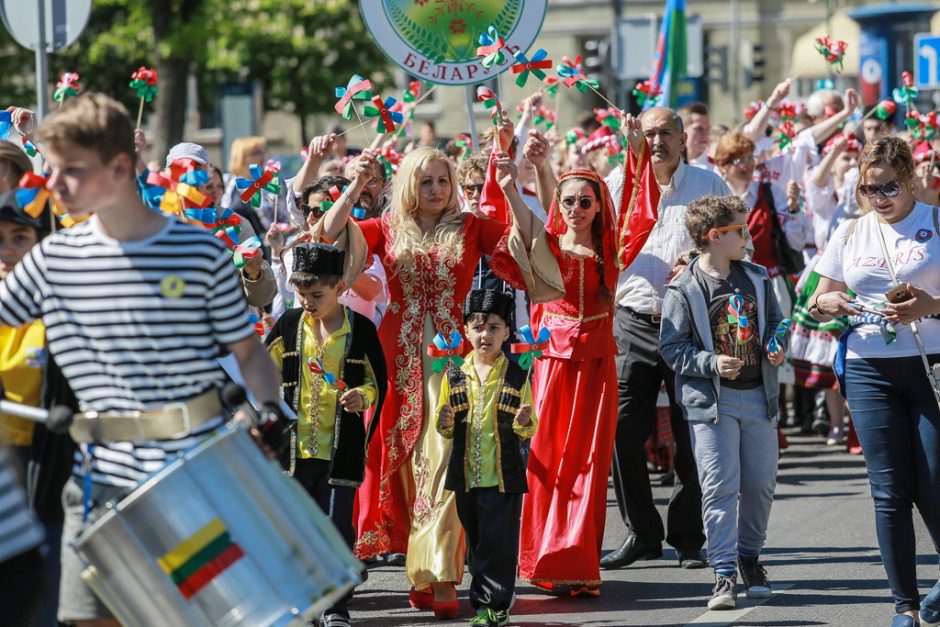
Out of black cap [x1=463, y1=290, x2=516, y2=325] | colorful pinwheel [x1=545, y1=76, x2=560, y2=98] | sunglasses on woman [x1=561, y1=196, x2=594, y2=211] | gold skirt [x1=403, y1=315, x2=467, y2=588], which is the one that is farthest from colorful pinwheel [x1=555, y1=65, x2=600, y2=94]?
colorful pinwheel [x1=545, y1=76, x2=560, y2=98]

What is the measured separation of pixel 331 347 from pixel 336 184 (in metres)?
1.50

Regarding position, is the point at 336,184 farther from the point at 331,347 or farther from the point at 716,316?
the point at 716,316

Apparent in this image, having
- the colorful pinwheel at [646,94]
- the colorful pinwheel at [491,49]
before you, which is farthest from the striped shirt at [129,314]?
the colorful pinwheel at [646,94]

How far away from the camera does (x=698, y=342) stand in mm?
6832

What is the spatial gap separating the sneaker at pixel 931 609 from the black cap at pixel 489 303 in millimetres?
2000

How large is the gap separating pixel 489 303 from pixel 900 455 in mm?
1724

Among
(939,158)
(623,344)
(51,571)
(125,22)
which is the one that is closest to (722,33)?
(125,22)

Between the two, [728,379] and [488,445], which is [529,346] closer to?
[488,445]

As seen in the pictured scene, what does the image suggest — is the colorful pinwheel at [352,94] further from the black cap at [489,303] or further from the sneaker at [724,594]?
the sneaker at [724,594]

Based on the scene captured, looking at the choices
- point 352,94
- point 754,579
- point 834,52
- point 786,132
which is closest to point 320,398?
point 352,94

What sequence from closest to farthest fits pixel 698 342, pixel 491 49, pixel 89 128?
1. pixel 89 128
2. pixel 698 342
3. pixel 491 49

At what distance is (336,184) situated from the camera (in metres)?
7.77

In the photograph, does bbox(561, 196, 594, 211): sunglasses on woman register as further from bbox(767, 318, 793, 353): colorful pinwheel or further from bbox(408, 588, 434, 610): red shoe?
bbox(408, 588, 434, 610): red shoe

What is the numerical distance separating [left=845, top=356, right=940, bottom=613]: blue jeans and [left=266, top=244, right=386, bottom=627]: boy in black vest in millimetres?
1975
